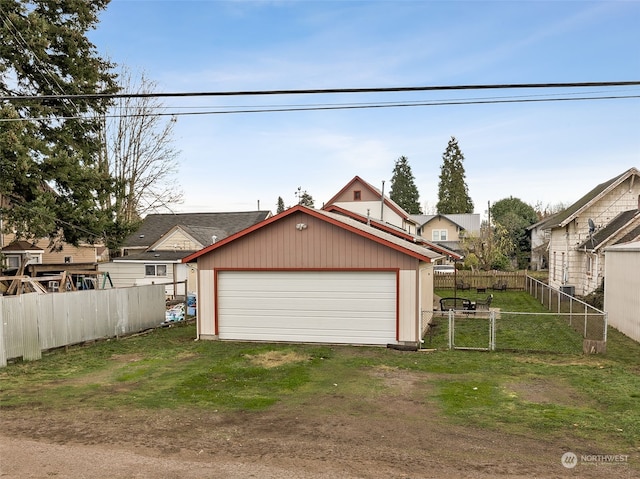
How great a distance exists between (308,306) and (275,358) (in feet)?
8.37

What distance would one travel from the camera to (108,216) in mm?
20734

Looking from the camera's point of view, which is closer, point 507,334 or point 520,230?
point 507,334

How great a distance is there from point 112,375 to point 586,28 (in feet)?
45.4

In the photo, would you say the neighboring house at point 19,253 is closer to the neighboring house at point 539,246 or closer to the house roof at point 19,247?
the house roof at point 19,247

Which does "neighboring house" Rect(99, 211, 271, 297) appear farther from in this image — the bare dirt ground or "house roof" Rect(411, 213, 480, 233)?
"house roof" Rect(411, 213, 480, 233)

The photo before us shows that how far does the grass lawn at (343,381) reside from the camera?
7.81 metres

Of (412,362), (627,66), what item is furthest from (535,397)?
(627,66)

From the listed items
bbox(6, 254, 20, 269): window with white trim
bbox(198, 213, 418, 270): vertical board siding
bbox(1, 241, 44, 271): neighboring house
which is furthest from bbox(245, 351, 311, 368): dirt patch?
bbox(6, 254, 20, 269): window with white trim

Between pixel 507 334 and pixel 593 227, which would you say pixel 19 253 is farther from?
pixel 593 227

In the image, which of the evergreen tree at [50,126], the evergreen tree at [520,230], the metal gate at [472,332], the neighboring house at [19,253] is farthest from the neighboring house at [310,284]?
the evergreen tree at [520,230]

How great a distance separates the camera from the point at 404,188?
8238 cm

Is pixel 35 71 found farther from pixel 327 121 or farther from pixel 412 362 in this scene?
pixel 412 362

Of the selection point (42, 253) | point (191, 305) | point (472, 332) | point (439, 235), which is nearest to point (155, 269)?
point (42, 253)

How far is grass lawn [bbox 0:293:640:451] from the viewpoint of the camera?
7809 millimetres
